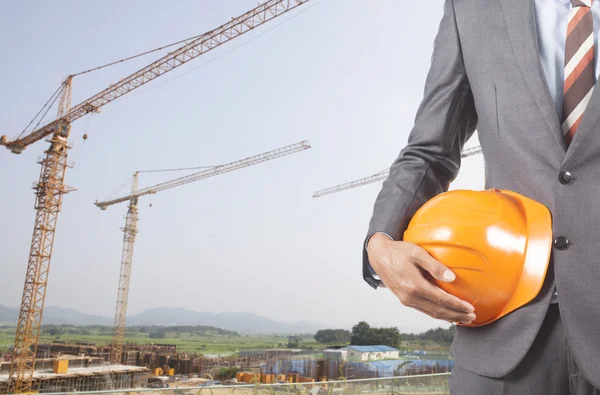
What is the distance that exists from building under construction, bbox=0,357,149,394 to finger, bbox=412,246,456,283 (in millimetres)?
54578

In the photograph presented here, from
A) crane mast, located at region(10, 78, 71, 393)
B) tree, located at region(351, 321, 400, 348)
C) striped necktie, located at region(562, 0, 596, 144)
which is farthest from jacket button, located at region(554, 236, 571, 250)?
tree, located at region(351, 321, 400, 348)

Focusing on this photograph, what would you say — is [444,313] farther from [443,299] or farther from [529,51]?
[529,51]

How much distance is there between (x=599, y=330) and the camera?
3.22 ft

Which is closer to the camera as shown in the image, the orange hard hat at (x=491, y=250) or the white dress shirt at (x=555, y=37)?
the orange hard hat at (x=491, y=250)

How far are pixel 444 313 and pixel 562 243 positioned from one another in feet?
0.83

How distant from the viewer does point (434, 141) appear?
1363 millimetres

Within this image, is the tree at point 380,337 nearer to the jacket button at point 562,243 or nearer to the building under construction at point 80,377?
the building under construction at point 80,377

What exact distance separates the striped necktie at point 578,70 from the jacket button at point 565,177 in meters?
0.11

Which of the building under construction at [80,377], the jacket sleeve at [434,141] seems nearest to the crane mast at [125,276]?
the building under construction at [80,377]

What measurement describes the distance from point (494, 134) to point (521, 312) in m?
0.43

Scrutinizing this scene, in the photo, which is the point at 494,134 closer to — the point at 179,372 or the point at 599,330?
the point at 599,330

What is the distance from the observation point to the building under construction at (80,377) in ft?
175

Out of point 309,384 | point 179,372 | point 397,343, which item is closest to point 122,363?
point 179,372

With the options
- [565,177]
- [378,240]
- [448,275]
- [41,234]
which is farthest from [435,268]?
[41,234]
